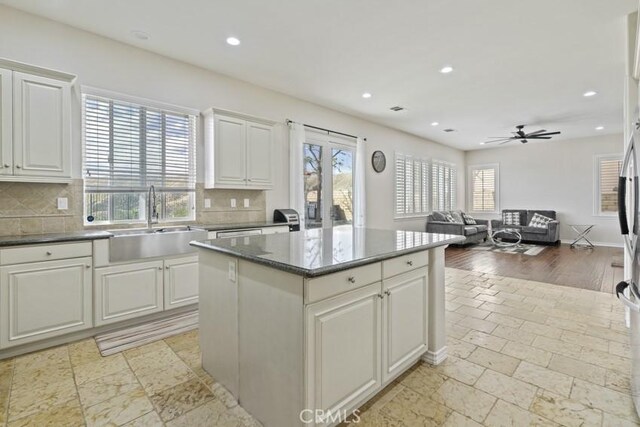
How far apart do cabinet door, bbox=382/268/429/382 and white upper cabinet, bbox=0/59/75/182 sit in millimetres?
3015

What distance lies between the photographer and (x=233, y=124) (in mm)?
3984

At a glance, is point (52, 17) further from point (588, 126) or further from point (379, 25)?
point (588, 126)

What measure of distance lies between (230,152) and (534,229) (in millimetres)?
7853

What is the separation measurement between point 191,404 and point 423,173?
7586 mm

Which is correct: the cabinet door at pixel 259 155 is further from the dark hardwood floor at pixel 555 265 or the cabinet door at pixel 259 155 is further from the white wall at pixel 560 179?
the white wall at pixel 560 179

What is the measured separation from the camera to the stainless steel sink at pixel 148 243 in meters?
2.87

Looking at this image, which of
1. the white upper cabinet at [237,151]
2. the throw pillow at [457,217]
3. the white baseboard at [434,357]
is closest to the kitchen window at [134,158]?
the white upper cabinet at [237,151]

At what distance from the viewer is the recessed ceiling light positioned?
3158mm

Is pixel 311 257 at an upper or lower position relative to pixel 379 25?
lower

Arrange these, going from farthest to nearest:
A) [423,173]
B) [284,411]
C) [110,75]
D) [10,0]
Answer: [423,173] → [110,75] → [10,0] → [284,411]

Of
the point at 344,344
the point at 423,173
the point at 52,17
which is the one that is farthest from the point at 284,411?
the point at 423,173

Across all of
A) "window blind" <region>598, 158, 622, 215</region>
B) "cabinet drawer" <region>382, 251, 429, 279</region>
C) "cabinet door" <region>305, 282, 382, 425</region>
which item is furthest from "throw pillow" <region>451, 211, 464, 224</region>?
"cabinet door" <region>305, 282, 382, 425</region>

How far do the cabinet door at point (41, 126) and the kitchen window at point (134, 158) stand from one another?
0.37 metres

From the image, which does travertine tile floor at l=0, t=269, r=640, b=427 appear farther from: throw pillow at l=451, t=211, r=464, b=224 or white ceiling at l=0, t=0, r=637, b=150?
throw pillow at l=451, t=211, r=464, b=224
